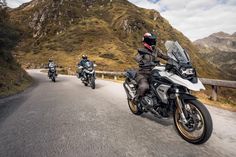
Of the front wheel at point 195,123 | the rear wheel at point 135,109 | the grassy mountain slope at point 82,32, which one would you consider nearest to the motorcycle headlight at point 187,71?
the front wheel at point 195,123

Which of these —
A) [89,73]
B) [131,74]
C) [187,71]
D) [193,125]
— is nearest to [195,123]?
[193,125]

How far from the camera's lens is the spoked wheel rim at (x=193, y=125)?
4020mm

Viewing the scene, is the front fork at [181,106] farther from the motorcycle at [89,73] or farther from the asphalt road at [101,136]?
the motorcycle at [89,73]

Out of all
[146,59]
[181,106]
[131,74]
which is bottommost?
[181,106]

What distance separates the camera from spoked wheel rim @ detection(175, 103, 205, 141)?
402 cm

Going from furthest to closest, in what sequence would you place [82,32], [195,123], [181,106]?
[82,32], [181,106], [195,123]

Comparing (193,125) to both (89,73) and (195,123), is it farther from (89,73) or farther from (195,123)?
(89,73)

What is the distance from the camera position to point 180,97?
4309 millimetres

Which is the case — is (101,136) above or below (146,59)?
below

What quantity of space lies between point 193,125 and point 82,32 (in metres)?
107

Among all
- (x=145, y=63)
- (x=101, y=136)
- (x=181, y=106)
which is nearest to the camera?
(x=181, y=106)

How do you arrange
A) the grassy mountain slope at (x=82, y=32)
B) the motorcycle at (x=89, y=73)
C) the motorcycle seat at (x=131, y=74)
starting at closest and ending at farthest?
the motorcycle seat at (x=131, y=74) → the motorcycle at (x=89, y=73) → the grassy mountain slope at (x=82, y=32)

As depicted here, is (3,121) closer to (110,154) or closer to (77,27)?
(110,154)

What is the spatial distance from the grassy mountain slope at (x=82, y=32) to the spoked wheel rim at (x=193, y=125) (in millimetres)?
61589
